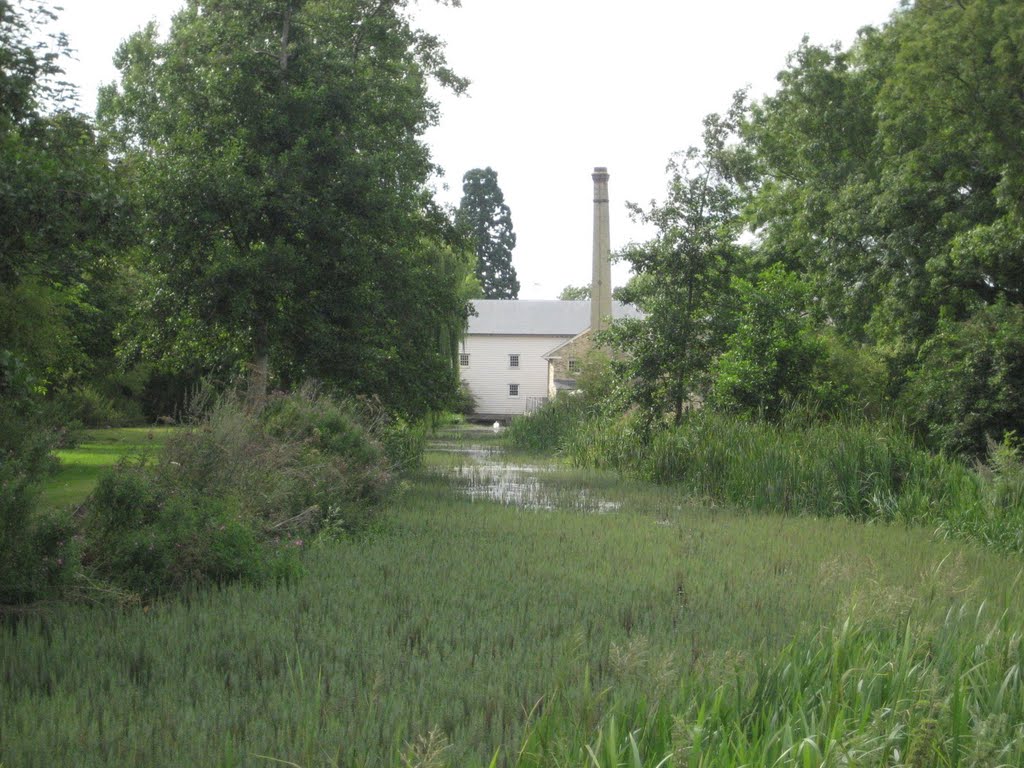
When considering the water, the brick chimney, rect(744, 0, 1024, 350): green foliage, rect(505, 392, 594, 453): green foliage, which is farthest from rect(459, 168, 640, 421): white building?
the water

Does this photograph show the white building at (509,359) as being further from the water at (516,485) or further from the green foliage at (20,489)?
the green foliage at (20,489)

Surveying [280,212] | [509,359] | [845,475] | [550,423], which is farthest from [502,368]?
[845,475]

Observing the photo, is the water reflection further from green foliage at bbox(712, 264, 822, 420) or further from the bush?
green foliage at bbox(712, 264, 822, 420)

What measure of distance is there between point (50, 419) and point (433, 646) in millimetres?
5455

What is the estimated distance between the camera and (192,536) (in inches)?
318

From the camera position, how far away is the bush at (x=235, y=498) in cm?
794

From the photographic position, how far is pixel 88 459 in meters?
22.9

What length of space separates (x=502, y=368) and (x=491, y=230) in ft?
54.7

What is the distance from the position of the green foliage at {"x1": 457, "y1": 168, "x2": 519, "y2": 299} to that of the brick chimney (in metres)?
32.1

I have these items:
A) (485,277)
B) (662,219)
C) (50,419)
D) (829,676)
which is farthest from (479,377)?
(829,676)

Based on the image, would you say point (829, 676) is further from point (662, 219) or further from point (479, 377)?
point (479, 377)

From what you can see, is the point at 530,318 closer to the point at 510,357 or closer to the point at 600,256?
the point at 510,357

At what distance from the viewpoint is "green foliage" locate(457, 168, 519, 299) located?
8275cm

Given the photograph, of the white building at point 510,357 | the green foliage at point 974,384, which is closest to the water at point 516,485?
the green foliage at point 974,384
